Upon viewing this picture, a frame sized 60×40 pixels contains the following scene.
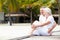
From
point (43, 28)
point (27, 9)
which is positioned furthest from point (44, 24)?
point (27, 9)

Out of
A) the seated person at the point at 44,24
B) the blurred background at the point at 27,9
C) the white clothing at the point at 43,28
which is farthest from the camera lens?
the blurred background at the point at 27,9

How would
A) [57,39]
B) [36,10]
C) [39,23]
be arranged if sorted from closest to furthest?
1. [57,39]
2. [39,23]
3. [36,10]

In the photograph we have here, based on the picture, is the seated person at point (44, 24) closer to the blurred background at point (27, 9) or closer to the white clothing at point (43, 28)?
the white clothing at point (43, 28)

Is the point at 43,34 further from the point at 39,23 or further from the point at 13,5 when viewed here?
the point at 13,5

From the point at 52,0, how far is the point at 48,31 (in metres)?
22.9

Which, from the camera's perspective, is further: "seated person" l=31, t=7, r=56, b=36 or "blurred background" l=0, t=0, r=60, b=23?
"blurred background" l=0, t=0, r=60, b=23

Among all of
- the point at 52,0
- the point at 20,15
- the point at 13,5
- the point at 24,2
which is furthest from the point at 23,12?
the point at 13,5

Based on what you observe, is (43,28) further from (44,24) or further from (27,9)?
(27,9)

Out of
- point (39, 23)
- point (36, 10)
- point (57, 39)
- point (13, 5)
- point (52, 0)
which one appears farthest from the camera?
point (36, 10)

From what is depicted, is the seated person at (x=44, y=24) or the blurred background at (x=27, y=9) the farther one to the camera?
the blurred background at (x=27, y=9)

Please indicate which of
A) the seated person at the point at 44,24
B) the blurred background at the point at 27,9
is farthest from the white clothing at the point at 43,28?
the blurred background at the point at 27,9

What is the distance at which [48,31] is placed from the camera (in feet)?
47.8

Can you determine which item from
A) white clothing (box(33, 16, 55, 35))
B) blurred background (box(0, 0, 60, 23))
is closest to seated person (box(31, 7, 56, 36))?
white clothing (box(33, 16, 55, 35))

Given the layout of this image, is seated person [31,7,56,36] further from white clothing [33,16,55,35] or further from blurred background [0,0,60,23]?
blurred background [0,0,60,23]
